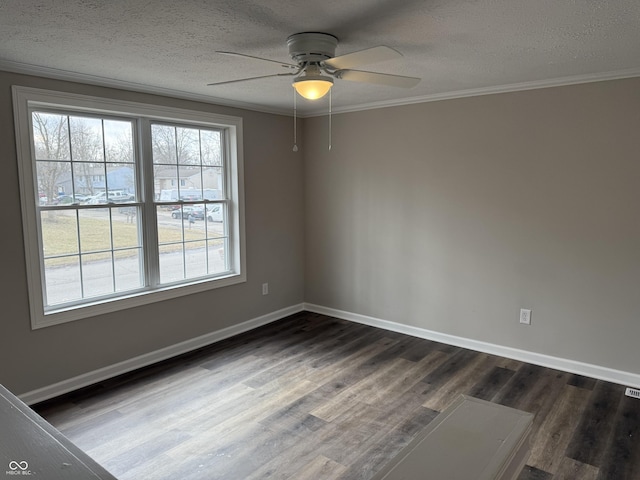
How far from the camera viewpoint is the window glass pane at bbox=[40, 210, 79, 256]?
10.5 feet

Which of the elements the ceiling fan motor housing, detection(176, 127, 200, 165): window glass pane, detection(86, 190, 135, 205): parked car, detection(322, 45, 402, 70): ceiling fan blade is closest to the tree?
detection(86, 190, 135, 205): parked car

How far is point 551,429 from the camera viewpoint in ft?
9.16

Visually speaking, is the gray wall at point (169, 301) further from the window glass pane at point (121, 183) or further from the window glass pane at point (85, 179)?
the window glass pane at point (121, 183)

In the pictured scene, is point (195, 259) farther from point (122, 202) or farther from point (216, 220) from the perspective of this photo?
point (122, 202)

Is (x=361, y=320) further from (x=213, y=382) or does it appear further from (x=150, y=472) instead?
(x=150, y=472)

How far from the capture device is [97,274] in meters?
3.51

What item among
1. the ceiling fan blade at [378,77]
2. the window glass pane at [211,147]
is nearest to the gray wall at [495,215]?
the window glass pane at [211,147]

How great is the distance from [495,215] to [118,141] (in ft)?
10.7

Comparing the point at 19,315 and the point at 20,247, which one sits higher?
the point at 20,247

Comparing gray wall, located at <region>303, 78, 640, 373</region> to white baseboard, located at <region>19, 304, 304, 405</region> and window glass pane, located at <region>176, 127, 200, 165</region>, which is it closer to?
white baseboard, located at <region>19, 304, 304, 405</region>

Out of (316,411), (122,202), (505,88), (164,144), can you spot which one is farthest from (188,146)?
(505,88)

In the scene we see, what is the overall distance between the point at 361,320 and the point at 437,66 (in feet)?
9.30

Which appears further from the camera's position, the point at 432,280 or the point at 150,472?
the point at 432,280

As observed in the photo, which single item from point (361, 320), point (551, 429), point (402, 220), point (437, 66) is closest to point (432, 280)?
point (402, 220)
